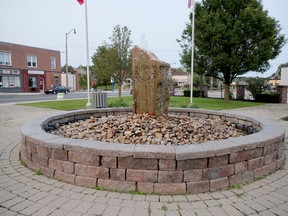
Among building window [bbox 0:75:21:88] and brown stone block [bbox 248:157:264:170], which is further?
building window [bbox 0:75:21:88]

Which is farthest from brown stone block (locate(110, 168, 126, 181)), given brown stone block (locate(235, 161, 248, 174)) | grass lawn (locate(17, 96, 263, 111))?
grass lawn (locate(17, 96, 263, 111))

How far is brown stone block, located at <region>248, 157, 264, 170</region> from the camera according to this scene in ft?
11.7

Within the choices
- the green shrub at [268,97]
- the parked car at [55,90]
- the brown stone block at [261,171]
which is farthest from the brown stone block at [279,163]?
the parked car at [55,90]

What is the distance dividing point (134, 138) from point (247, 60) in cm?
1446

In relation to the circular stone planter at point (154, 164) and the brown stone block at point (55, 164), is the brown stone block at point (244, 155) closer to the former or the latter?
the circular stone planter at point (154, 164)

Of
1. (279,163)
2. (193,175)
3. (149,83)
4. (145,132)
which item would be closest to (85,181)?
(193,175)

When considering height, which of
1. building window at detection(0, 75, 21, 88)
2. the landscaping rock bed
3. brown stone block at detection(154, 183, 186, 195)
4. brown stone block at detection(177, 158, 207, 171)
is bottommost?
brown stone block at detection(154, 183, 186, 195)

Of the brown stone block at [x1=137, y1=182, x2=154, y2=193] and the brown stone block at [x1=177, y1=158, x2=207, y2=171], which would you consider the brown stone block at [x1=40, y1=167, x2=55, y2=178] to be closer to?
the brown stone block at [x1=137, y1=182, x2=154, y2=193]

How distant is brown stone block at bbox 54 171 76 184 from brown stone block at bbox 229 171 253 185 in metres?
2.49

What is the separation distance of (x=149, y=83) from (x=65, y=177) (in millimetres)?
3124

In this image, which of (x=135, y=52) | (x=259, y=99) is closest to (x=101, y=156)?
(x=135, y=52)

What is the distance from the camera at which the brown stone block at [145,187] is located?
3.14m

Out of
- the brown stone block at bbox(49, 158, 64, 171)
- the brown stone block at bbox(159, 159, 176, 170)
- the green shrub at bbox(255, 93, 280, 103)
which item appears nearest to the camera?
the brown stone block at bbox(159, 159, 176, 170)

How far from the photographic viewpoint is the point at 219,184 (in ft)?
10.8
